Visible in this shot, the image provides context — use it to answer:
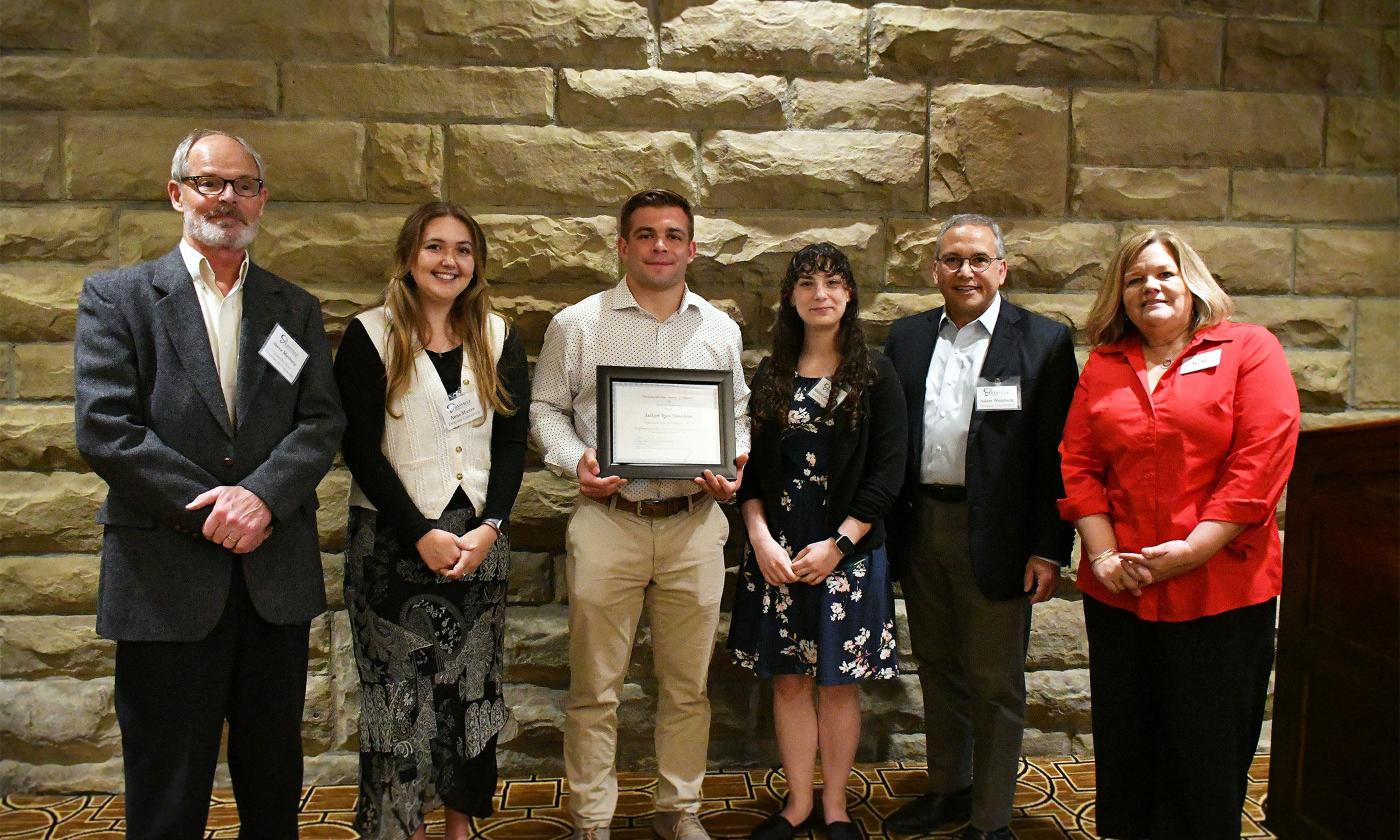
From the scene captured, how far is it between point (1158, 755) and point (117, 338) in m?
2.70

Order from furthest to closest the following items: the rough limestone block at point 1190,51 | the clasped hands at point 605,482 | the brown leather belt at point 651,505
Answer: the rough limestone block at point 1190,51
the brown leather belt at point 651,505
the clasped hands at point 605,482

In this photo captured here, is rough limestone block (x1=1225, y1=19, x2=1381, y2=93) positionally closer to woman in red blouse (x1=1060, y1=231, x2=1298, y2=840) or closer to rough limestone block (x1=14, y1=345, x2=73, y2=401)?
woman in red blouse (x1=1060, y1=231, x2=1298, y2=840)

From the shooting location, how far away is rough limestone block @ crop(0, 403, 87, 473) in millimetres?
2770

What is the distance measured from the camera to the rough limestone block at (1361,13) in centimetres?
313

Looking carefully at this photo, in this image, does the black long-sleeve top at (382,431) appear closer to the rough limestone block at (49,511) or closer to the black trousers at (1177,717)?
the rough limestone block at (49,511)

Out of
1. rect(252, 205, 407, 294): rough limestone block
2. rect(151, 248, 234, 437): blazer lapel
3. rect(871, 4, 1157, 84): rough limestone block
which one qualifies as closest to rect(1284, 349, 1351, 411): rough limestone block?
rect(871, 4, 1157, 84): rough limestone block

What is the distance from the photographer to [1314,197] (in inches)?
124

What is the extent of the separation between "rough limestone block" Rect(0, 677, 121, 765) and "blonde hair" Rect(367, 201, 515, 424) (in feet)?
5.37

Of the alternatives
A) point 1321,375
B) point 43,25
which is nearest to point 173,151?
point 43,25

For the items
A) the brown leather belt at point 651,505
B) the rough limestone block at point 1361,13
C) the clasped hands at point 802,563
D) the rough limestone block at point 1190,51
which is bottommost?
the clasped hands at point 802,563

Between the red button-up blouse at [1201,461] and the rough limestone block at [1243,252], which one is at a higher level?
the rough limestone block at [1243,252]

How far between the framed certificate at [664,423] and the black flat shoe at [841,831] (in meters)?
1.03

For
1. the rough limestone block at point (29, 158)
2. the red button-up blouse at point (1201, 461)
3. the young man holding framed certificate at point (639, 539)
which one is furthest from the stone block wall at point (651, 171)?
the red button-up blouse at point (1201, 461)

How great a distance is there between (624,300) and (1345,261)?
8.75 ft
